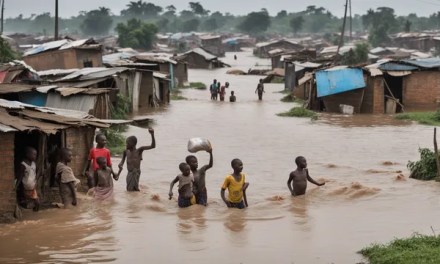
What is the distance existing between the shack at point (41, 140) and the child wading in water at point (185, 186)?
58.4 inches

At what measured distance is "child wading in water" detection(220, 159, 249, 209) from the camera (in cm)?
993

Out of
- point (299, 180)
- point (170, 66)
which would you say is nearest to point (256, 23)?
point (170, 66)

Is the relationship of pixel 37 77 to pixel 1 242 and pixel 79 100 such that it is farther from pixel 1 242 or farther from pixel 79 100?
pixel 1 242

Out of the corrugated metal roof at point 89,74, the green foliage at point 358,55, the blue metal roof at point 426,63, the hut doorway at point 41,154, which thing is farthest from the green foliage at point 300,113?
the green foliage at point 358,55

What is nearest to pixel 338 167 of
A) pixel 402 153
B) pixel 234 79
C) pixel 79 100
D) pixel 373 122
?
pixel 402 153

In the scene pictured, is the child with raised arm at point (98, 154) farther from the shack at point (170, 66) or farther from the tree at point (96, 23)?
the tree at point (96, 23)

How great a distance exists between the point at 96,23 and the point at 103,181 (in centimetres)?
13146

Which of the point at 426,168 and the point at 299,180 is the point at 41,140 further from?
the point at 426,168

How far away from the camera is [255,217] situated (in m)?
10.0

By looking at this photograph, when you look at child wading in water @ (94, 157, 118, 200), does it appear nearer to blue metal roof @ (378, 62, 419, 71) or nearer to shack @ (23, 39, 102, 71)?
blue metal roof @ (378, 62, 419, 71)

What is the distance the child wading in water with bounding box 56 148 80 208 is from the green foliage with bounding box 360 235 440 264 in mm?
4161

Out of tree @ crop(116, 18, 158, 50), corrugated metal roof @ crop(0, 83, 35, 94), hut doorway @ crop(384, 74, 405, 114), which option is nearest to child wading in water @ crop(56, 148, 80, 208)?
corrugated metal roof @ crop(0, 83, 35, 94)

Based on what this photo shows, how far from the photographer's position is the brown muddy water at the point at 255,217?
27.2ft

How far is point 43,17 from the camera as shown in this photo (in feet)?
589
